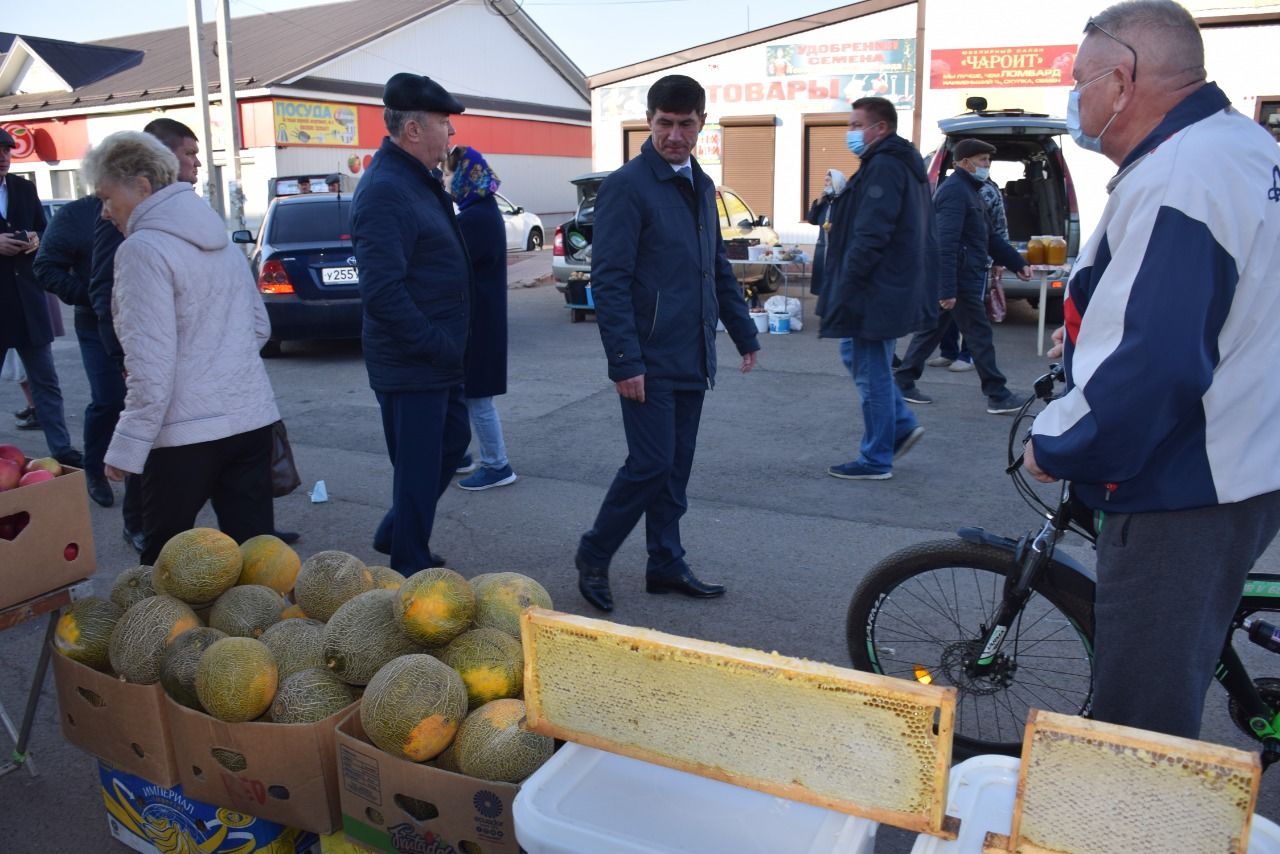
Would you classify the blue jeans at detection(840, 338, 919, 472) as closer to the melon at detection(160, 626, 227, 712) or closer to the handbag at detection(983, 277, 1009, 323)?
the handbag at detection(983, 277, 1009, 323)

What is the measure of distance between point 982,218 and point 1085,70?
6112 mm

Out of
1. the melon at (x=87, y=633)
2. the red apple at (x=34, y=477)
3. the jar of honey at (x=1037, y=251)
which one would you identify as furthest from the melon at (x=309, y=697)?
the jar of honey at (x=1037, y=251)

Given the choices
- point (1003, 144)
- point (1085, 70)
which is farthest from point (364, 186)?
point (1003, 144)

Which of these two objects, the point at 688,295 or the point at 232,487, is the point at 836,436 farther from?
the point at 232,487

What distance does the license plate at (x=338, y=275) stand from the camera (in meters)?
10.4

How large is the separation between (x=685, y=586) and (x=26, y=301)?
4.71 meters

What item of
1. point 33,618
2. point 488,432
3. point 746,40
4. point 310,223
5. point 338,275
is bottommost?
point 488,432

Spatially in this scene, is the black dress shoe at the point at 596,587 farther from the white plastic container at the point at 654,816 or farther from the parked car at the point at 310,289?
the parked car at the point at 310,289

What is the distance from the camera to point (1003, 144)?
12719mm

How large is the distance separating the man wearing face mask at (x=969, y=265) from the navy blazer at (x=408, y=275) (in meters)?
4.68

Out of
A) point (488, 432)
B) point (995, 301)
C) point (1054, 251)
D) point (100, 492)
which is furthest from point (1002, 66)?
point (100, 492)

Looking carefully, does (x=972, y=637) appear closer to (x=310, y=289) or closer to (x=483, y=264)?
(x=483, y=264)

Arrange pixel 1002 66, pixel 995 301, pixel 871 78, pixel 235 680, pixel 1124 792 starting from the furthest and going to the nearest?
1. pixel 871 78
2. pixel 1002 66
3. pixel 995 301
4. pixel 235 680
5. pixel 1124 792

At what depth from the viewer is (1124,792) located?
149cm
